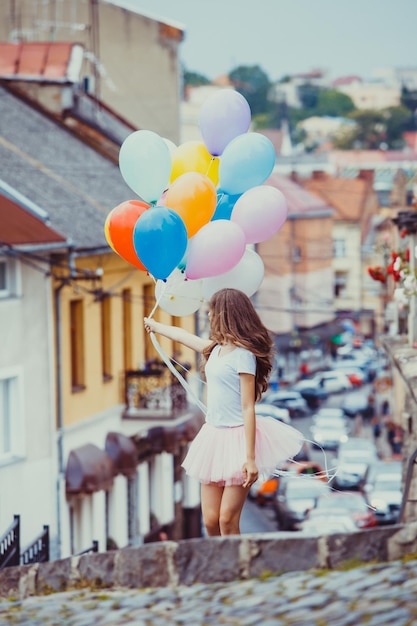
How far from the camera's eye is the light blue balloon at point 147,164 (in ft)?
31.3

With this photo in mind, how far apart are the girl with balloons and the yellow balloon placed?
1.54m

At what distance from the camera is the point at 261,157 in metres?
9.55

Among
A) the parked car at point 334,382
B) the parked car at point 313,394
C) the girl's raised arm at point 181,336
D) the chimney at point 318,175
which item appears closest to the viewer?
the girl's raised arm at point 181,336

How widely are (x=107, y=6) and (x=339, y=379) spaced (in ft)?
130

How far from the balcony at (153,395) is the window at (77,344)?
68.8 inches

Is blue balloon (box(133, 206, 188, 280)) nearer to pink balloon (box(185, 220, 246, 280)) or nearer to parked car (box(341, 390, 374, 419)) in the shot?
pink balloon (box(185, 220, 246, 280))

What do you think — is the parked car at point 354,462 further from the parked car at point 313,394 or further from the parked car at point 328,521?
the parked car at point 313,394

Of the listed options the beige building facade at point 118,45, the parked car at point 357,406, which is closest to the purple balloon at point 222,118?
the beige building facade at point 118,45

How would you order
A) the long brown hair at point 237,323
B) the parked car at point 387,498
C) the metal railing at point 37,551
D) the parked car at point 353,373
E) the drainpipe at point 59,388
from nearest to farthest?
A: the long brown hair at point 237,323 → the metal railing at point 37,551 → the drainpipe at point 59,388 → the parked car at point 387,498 → the parked car at point 353,373

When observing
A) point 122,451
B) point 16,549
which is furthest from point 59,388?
point 16,549

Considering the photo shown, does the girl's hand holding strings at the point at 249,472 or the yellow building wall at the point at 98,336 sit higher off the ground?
the yellow building wall at the point at 98,336

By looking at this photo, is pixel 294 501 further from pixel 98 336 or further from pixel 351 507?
pixel 98 336

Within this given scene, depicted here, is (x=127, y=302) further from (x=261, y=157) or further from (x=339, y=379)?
(x=339, y=379)

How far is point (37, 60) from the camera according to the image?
3434cm
